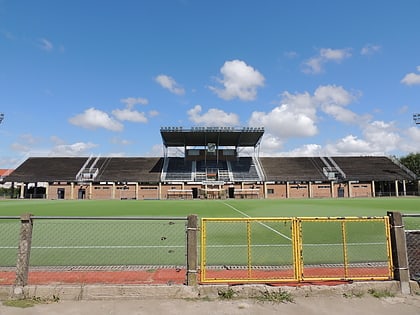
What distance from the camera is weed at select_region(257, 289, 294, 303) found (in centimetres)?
560

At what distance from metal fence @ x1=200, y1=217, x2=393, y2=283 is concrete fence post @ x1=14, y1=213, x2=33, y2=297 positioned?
10.5 ft

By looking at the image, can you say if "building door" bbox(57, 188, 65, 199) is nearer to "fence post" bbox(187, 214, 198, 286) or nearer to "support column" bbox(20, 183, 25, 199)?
"support column" bbox(20, 183, 25, 199)

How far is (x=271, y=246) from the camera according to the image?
33.9ft

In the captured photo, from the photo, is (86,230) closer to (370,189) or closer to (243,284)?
(243,284)

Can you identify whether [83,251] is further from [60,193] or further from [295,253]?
[60,193]

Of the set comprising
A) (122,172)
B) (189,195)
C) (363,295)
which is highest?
(122,172)

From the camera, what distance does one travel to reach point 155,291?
19.0 feet

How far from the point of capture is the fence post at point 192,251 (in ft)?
19.5

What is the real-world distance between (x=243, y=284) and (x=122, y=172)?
64.3 m

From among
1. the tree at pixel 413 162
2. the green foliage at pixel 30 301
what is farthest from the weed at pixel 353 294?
the tree at pixel 413 162

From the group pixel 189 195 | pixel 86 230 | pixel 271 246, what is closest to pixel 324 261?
pixel 271 246

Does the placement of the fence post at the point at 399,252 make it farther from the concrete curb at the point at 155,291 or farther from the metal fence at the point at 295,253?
the concrete curb at the point at 155,291

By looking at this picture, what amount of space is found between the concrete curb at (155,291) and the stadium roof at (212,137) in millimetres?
58695

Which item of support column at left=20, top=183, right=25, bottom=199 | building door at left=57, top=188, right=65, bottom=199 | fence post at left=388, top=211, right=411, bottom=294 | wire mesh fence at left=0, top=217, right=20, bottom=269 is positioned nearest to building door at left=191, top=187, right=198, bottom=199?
building door at left=57, top=188, right=65, bottom=199
